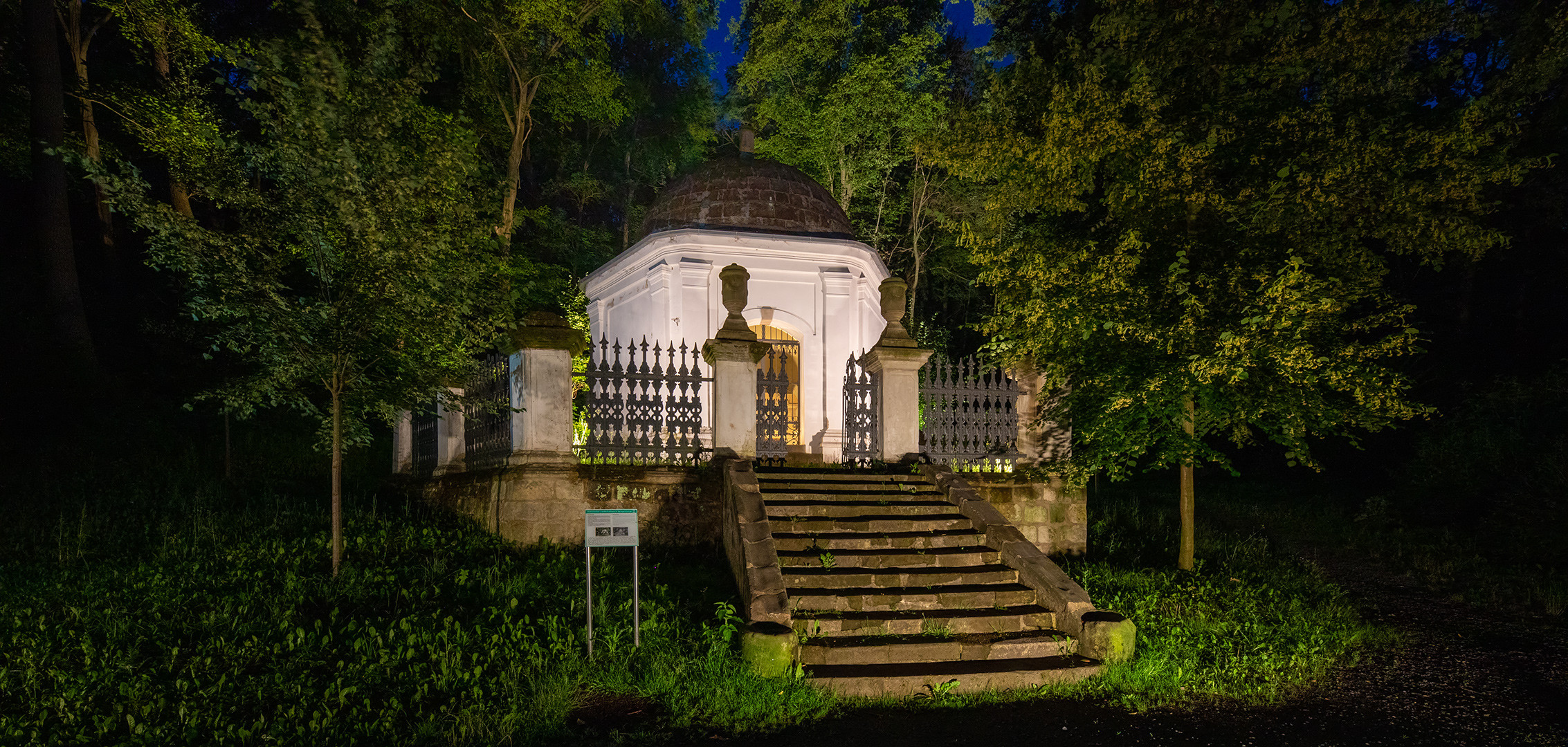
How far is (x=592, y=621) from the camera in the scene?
6.46 m

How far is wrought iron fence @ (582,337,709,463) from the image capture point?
9508 mm

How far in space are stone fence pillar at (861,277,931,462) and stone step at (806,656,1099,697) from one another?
427 cm

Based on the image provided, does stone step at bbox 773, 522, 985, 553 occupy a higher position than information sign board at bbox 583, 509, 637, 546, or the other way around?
information sign board at bbox 583, 509, 637, 546

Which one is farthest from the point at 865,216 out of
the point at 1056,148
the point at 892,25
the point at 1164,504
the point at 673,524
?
the point at 673,524

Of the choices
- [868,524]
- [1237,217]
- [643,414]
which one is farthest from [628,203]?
[1237,217]

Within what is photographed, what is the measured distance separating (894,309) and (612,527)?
5.86 m

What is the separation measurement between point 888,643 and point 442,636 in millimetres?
3518

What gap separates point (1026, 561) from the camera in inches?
296

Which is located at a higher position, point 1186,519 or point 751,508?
point 751,508

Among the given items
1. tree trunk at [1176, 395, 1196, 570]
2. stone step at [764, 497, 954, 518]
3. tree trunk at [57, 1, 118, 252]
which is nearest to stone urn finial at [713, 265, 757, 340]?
stone step at [764, 497, 954, 518]

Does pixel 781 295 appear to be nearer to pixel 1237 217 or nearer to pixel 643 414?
pixel 643 414

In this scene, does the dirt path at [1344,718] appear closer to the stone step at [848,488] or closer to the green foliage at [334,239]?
the stone step at [848,488]

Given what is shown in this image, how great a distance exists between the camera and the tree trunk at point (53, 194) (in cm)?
1232

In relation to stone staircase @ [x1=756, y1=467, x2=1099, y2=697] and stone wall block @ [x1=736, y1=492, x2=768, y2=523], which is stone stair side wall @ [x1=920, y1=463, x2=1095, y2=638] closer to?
stone staircase @ [x1=756, y1=467, x2=1099, y2=697]
